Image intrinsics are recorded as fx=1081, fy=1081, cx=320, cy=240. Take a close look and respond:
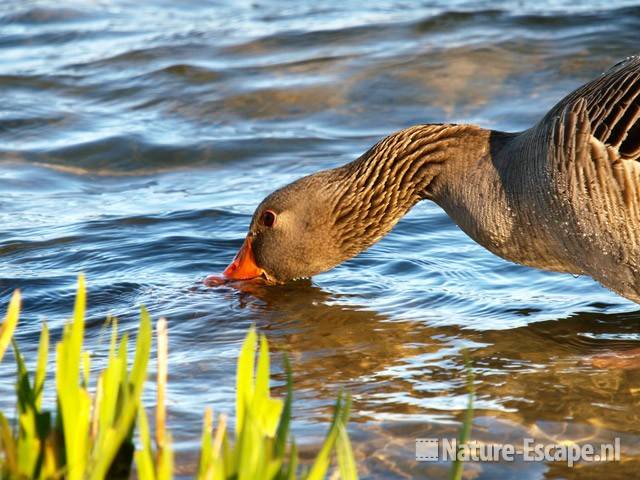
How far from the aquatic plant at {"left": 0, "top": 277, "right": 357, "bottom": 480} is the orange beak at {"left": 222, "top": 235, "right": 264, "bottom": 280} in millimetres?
4218

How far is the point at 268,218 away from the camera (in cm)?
747

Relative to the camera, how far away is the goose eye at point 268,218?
A: 7.45 m

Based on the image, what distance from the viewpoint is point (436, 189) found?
7270 mm

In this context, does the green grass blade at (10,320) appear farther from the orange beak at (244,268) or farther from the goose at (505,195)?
the orange beak at (244,268)

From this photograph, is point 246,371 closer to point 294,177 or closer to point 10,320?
point 10,320

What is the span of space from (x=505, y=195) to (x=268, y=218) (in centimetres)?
173

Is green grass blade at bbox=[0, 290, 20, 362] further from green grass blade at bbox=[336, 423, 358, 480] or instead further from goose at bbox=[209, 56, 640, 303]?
goose at bbox=[209, 56, 640, 303]

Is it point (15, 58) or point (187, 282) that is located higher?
point (15, 58)

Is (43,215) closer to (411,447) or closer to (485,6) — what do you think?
(411,447)

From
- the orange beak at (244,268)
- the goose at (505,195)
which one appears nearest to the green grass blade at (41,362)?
the goose at (505,195)

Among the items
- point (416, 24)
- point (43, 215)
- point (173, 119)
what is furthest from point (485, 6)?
point (43, 215)

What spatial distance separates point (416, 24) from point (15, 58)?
5451 mm

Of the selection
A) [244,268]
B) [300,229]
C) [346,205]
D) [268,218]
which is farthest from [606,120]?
[244,268]

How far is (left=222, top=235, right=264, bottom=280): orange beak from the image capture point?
7695mm
